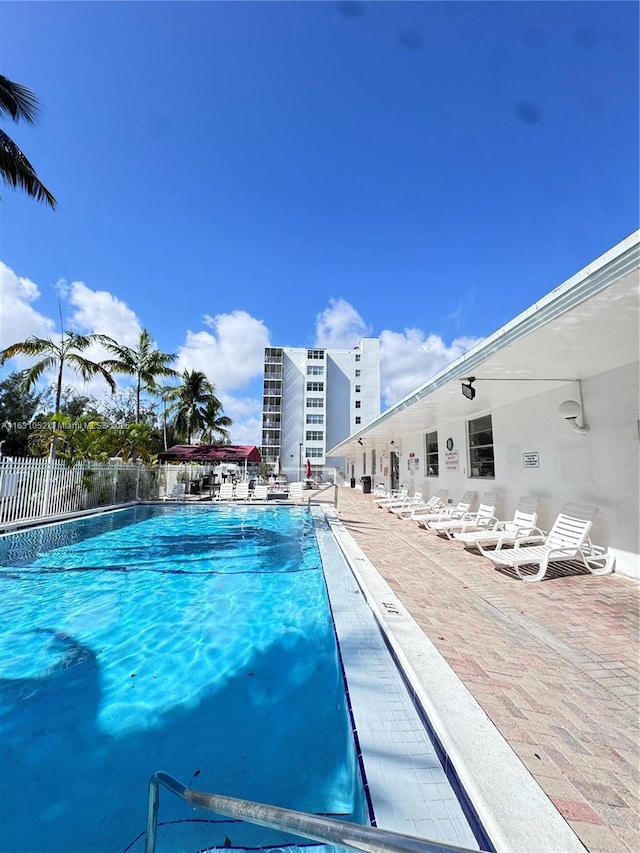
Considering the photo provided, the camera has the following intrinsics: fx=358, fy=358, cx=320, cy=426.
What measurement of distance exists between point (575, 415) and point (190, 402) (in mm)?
32285

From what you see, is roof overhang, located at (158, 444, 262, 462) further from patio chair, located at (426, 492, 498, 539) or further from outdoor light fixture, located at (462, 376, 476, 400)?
outdoor light fixture, located at (462, 376, 476, 400)

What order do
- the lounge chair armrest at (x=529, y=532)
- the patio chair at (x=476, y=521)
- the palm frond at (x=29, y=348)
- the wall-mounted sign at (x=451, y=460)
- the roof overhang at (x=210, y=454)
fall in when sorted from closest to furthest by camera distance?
the lounge chair armrest at (x=529, y=532) → the patio chair at (x=476, y=521) → the wall-mounted sign at (x=451, y=460) → the palm frond at (x=29, y=348) → the roof overhang at (x=210, y=454)

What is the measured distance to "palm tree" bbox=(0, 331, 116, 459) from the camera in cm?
1466

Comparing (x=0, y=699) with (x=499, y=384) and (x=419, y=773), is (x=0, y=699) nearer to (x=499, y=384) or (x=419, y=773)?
(x=419, y=773)

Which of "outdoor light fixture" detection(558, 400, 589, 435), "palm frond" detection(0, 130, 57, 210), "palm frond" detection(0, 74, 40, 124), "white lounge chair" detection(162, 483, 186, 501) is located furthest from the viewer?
"white lounge chair" detection(162, 483, 186, 501)

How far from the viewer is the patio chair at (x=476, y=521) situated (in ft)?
27.7

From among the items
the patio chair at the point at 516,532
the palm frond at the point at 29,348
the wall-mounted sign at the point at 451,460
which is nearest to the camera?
the patio chair at the point at 516,532

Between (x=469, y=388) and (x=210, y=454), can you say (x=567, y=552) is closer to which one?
(x=469, y=388)

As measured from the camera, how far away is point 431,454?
13.9 meters

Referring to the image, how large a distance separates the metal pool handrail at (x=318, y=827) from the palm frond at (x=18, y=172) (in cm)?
1481

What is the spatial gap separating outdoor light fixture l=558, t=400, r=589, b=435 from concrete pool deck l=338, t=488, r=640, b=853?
95.9 inches

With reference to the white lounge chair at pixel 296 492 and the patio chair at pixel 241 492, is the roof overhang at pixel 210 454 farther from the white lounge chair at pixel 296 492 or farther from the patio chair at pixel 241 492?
the white lounge chair at pixel 296 492

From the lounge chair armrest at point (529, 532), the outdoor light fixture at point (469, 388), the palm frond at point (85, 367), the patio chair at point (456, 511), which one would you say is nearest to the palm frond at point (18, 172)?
the palm frond at point (85, 367)

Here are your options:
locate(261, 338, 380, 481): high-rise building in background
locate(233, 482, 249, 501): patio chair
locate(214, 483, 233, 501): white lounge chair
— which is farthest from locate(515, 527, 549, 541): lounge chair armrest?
locate(261, 338, 380, 481): high-rise building in background
